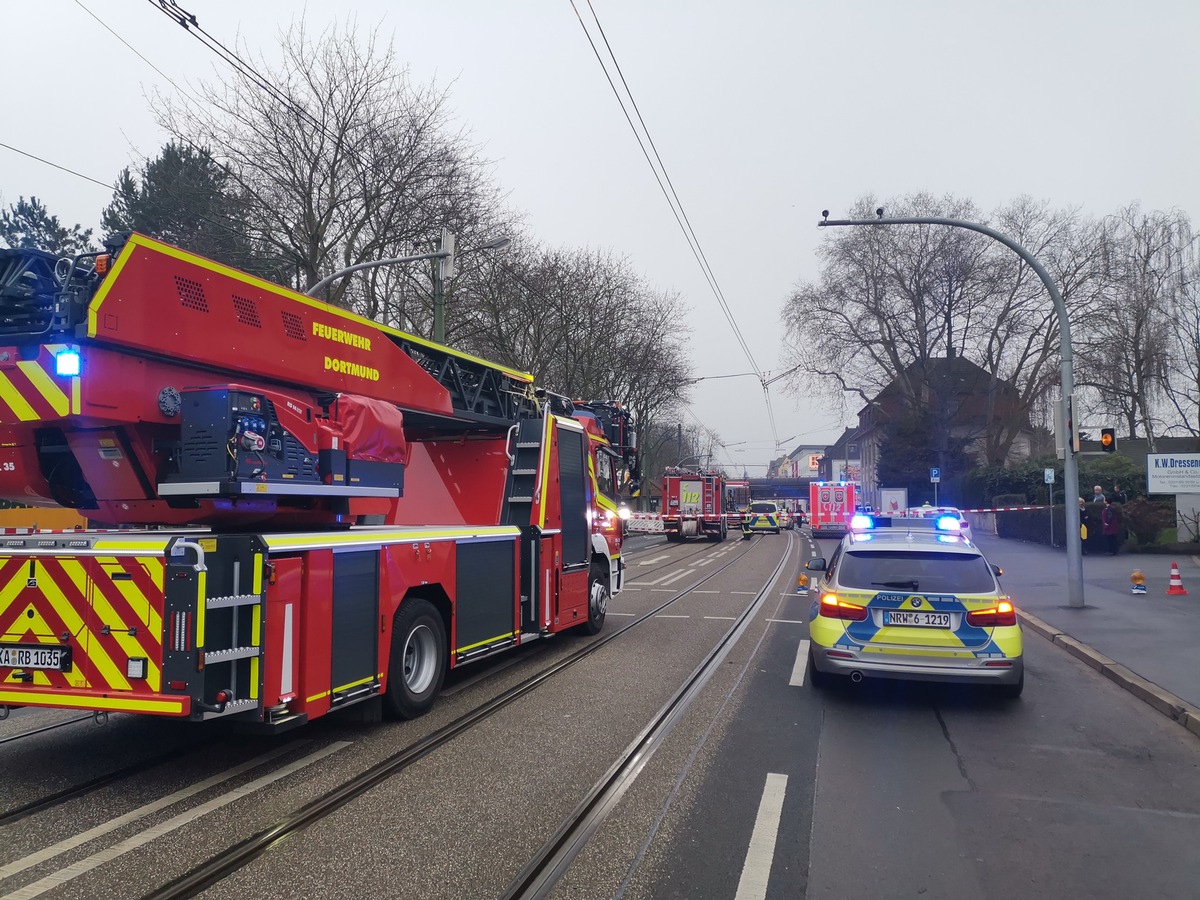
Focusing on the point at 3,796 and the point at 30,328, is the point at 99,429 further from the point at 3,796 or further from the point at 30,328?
→ the point at 3,796

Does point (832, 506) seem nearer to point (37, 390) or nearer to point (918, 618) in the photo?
point (918, 618)

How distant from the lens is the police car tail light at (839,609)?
7.34 metres

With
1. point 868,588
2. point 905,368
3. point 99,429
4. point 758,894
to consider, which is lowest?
point 758,894

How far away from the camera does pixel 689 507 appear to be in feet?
126

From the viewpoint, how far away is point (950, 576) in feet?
24.4

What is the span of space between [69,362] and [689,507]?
34.2 m

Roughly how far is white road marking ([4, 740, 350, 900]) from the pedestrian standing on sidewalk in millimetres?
20871

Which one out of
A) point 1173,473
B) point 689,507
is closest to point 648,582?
point 1173,473

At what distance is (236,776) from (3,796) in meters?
1.26

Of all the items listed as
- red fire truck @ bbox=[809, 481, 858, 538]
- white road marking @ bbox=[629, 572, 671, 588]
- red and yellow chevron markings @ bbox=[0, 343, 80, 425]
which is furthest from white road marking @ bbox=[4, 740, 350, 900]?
red fire truck @ bbox=[809, 481, 858, 538]

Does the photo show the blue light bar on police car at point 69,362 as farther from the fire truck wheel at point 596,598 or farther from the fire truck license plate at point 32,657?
the fire truck wheel at point 596,598

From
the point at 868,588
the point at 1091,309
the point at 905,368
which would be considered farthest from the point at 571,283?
the point at 868,588

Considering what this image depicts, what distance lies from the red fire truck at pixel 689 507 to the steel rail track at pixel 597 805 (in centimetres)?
2929

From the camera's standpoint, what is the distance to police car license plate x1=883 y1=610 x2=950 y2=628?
7.15 meters
